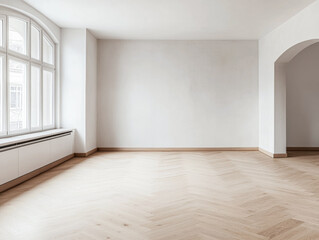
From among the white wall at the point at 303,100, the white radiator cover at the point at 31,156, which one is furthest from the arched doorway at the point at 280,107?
the white radiator cover at the point at 31,156

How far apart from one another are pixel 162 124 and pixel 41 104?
337 cm

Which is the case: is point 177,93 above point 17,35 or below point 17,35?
below

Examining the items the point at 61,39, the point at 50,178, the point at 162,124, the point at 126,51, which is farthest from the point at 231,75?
the point at 50,178

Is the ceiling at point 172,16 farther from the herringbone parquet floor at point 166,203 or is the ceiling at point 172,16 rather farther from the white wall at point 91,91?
the herringbone parquet floor at point 166,203

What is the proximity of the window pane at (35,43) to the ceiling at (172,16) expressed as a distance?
44 centimetres

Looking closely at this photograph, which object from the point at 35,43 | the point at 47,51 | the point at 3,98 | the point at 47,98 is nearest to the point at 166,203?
the point at 3,98

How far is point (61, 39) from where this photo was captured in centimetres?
696

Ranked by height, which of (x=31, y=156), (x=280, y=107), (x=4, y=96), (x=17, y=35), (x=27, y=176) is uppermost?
(x=17, y=35)

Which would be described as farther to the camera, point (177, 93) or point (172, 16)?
point (177, 93)

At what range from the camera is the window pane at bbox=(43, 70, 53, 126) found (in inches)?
253

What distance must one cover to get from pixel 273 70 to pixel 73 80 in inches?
196

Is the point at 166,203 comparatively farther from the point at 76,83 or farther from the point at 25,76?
the point at 76,83

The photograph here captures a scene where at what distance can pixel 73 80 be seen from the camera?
6.98 meters

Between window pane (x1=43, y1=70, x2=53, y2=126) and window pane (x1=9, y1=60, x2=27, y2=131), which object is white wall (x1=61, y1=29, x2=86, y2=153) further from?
window pane (x1=9, y1=60, x2=27, y2=131)
